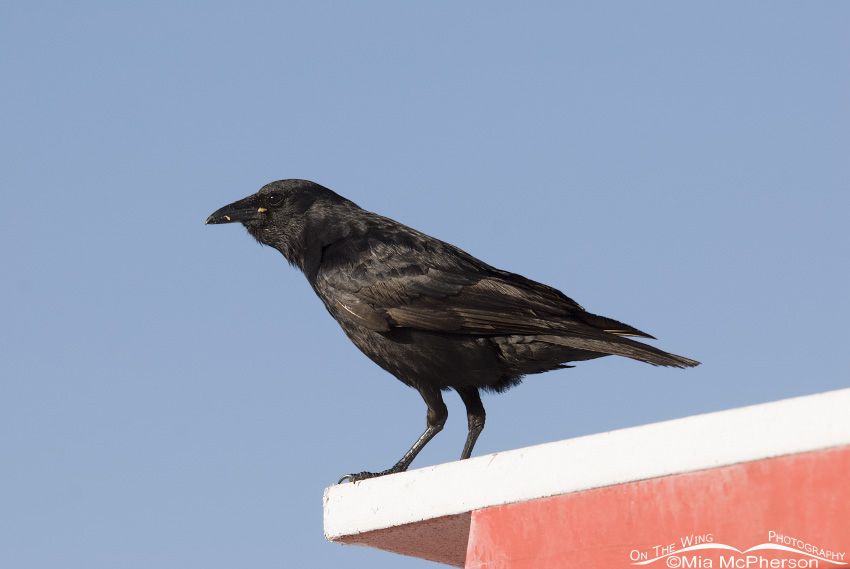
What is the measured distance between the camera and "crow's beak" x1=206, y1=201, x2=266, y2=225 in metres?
7.61

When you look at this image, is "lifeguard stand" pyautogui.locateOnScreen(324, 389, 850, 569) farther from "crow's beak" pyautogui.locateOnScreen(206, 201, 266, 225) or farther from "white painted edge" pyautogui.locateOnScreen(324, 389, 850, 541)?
"crow's beak" pyautogui.locateOnScreen(206, 201, 266, 225)

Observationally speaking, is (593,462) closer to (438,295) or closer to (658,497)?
(658,497)

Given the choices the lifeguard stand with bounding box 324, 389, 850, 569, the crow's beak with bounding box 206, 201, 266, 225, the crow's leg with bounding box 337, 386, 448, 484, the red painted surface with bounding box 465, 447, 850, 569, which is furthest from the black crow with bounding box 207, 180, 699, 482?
the red painted surface with bounding box 465, 447, 850, 569

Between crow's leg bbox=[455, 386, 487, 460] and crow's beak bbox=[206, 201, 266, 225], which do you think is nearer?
crow's leg bbox=[455, 386, 487, 460]

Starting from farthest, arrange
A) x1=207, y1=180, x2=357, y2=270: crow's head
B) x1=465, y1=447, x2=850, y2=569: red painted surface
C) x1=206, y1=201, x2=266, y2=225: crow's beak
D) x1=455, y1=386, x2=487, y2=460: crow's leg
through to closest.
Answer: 1. x1=206, y1=201, x2=266, y2=225: crow's beak
2. x1=207, y1=180, x2=357, y2=270: crow's head
3. x1=455, y1=386, x2=487, y2=460: crow's leg
4. x1=465, y1=447, x2=850, y2=569: red painted surface

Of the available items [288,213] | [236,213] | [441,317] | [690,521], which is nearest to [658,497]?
[690,521]

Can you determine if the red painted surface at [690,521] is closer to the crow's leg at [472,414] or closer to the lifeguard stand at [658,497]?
the lifeguard stand at [658,497]

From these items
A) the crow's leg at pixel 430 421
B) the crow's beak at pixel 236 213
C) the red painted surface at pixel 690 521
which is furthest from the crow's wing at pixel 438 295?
the red painted surface at pixel 690 521

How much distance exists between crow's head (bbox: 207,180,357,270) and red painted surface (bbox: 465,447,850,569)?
313 cm

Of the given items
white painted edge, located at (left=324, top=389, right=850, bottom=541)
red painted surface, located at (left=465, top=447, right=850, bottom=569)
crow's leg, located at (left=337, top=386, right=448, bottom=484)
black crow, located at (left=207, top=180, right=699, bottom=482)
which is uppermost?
black crow, located at (left=207, top=180, right=699, bottom=482)

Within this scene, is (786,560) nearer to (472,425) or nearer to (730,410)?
(730,410)

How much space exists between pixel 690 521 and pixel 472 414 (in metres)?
2.79

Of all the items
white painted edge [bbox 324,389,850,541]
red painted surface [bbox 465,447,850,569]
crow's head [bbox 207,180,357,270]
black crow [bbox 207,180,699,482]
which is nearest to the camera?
red painted surface [bbox 465,447,850,569]

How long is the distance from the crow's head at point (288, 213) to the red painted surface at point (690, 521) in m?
3.13
